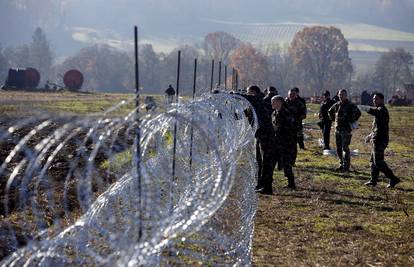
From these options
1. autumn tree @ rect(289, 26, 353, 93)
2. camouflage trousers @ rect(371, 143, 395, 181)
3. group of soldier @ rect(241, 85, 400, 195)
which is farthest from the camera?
autumn tree @ rect(289, 26, 353, 93)

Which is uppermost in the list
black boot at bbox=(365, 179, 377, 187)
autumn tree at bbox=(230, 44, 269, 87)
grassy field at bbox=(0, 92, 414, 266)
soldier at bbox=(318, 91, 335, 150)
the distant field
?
autumn tree at bbox=(230, 44, 269, 87)

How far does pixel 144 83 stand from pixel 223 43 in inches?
896

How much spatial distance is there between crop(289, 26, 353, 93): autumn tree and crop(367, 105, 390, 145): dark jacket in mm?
78873

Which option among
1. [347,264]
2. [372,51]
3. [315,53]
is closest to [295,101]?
[347,264]

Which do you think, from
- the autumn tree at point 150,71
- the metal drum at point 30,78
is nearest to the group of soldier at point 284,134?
the metal drum at point 30,78

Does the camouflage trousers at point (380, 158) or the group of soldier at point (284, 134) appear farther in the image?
the camouflage trousers at point (380, 158)

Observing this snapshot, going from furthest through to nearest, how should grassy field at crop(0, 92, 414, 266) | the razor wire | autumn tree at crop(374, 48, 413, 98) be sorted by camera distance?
autumn tree at crop(374, 48, 413, 98)
grassy field at crop(0, 92, 414, 266)
the razor wire

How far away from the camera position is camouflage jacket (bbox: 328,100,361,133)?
436 inches

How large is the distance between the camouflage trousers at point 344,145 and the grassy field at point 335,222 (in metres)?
0.27

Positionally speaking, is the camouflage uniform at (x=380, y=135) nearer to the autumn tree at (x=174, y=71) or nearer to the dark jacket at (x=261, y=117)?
the dark jacket at (x=261, y=117)

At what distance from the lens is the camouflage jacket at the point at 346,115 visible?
11.1m

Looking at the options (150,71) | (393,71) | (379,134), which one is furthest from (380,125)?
(393,71)

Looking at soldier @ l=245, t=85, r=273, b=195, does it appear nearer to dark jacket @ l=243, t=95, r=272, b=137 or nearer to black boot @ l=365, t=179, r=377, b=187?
dark jacket @ l=243, t=95, r=272, b=137

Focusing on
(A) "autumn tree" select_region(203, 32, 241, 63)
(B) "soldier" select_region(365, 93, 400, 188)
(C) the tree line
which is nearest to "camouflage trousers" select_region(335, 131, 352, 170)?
(B) "soldier" select_region(365, 93, 400, 188)
